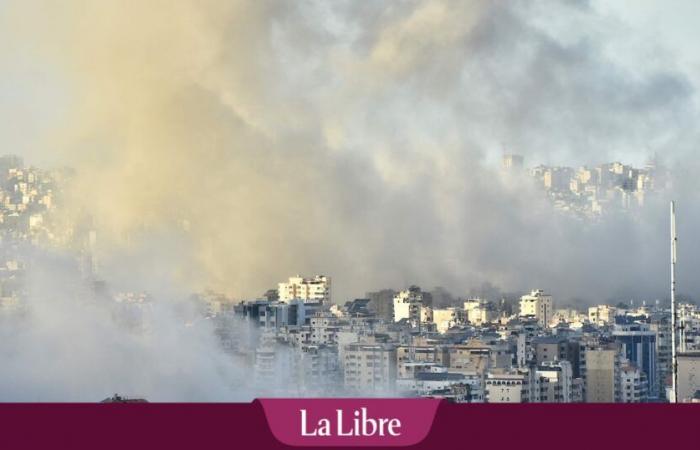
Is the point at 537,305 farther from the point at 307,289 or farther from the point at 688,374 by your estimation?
the point at 688,374

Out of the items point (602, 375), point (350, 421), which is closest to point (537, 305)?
point (602, 375)

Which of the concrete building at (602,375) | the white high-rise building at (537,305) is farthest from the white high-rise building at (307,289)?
the concrete building at (602,375)

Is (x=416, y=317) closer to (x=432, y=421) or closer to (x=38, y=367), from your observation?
(x=38, y=367)

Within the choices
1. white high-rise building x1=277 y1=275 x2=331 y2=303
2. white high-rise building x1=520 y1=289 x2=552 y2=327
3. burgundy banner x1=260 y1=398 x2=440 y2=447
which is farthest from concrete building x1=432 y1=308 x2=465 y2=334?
burgundy banner x1=260 y1=398 x2=440 y2=447

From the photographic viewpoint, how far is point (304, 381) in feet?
59.3

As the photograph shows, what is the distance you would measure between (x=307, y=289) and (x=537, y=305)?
335 cm

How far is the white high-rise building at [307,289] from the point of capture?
74.9 ft

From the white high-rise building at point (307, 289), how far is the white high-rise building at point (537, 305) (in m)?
2.56

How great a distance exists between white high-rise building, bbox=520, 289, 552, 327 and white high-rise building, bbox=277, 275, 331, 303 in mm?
2557

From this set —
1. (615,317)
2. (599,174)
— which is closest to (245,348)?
(615,317)

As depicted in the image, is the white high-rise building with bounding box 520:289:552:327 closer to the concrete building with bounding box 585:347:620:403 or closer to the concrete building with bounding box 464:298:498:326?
the concrete building with bounding box 464:298:498:326

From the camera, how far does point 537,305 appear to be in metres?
24.7

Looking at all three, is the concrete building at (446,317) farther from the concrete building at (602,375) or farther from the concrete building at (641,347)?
the concrete building at (602,375)

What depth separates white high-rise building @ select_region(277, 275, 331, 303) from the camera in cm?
2283
